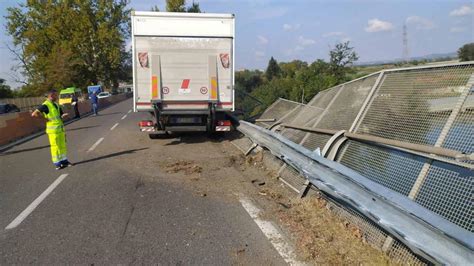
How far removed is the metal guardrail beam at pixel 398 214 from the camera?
276 centimetres

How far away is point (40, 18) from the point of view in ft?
215

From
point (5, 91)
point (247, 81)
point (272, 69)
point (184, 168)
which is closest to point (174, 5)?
point (247, 81)

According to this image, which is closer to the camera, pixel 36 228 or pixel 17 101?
pixel 36 228

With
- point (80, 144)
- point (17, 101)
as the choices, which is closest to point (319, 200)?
point (80, 144)

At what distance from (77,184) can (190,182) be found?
203 centimetres

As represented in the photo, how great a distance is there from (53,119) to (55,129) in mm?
259

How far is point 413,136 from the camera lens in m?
4.56

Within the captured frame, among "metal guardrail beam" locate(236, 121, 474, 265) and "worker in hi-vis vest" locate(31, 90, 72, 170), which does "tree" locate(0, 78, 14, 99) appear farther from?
"metal guardrail beam" locate(236, 121, 474, 265)

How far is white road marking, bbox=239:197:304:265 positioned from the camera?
397 cm

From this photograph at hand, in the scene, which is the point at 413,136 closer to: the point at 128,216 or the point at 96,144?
the point at 128,216

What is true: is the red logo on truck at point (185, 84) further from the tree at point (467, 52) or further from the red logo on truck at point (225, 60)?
the tree at point (467, 52)

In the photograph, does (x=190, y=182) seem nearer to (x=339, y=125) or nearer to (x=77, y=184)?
(x=77, y=184)

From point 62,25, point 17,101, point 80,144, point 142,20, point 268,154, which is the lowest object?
point 17,101

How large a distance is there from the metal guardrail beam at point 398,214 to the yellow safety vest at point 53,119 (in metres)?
5.99
